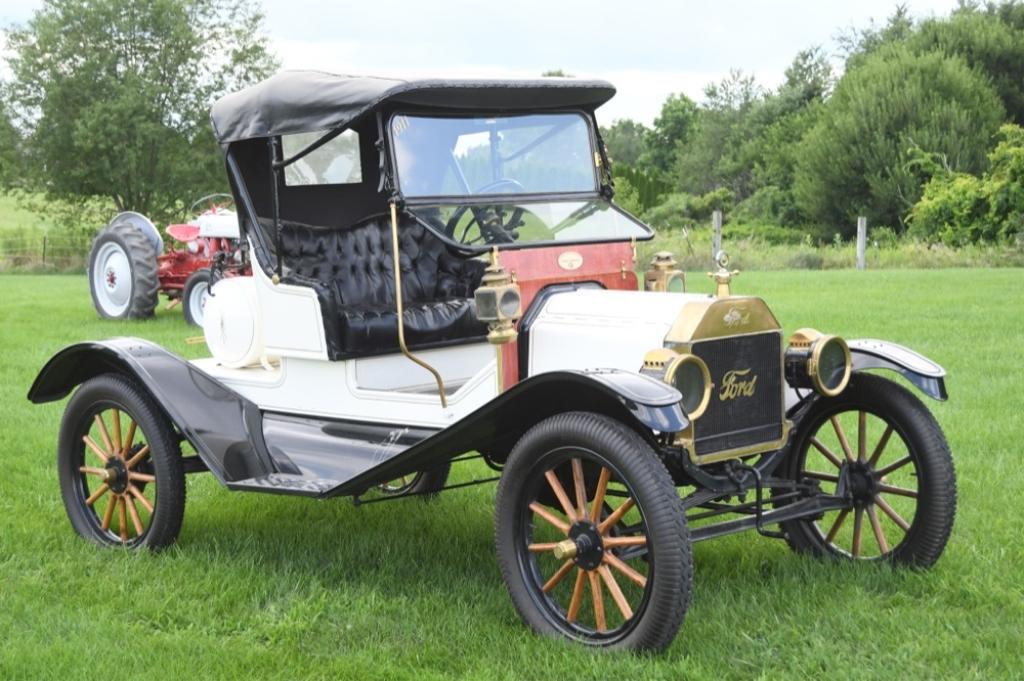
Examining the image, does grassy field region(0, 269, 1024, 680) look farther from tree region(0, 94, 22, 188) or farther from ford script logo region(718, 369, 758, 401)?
tree region(0, 94, 22, 188)

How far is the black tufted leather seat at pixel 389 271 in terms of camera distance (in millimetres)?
5492

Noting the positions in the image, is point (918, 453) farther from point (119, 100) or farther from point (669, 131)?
point (669, 131)

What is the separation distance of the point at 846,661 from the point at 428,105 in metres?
2.70

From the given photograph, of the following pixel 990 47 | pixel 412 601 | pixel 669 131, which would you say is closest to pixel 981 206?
pixel 990 47

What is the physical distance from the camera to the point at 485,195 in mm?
5215

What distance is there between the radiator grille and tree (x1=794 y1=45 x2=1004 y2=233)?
33.0 metres

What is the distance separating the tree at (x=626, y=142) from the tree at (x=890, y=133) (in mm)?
21536

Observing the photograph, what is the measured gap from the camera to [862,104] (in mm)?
38094

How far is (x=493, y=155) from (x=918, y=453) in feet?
7.01

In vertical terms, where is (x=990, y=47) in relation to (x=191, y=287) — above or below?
above

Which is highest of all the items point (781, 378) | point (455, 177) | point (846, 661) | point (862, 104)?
point (862, 104)

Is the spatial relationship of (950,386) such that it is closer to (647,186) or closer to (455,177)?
(455,177)

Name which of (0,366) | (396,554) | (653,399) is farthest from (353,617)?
(0,366)

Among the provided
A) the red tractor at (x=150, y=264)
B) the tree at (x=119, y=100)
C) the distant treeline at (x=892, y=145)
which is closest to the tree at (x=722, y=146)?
the distant treeline at (x=892, y=145)
